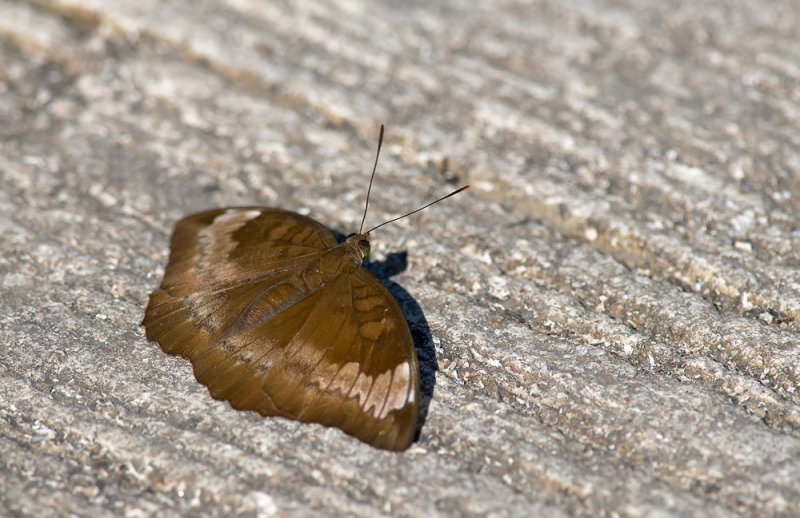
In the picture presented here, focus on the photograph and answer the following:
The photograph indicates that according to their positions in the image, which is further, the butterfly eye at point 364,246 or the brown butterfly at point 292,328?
the butterfly eye at point 364,246

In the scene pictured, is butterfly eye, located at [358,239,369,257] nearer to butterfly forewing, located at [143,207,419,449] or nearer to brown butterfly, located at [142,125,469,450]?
brown butterfly, located at [142,125,469,450]

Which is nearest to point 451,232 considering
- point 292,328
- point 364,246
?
point 364,246

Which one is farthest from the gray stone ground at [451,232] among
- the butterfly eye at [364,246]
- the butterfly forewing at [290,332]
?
the butterfly eye at [364,246]

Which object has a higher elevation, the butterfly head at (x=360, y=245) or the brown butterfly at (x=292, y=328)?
the butterfly head at (x=360, y=245)

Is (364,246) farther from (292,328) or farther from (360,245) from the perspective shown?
(292,328)

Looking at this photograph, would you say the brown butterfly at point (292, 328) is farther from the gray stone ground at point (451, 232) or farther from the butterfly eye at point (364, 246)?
the gray stone ground at point (451, 232)

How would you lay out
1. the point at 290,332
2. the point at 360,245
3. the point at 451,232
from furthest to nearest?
the point at 451,232
the point at 360,245
the point at 290,332

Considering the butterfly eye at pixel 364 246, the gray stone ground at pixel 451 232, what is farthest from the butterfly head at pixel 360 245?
the gray stone ground at pixel 451 232
